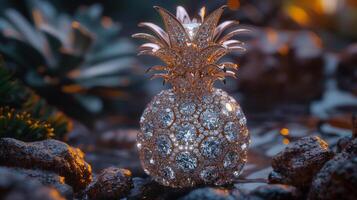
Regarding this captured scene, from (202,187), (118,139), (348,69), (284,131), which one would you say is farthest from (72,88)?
(348,69)

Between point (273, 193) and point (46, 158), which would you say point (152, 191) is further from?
point (273, 193)

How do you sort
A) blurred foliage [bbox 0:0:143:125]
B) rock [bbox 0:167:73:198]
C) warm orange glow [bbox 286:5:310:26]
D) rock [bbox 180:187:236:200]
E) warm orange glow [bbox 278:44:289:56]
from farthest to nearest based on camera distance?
warm orange glow [bbox 286:5:310:26], warm orange glow [bbox 278:44:289:56], blurred foliage [bbox 0:0:143:125], rock [bbox 0:167:73:198], rock [bbox 180:187:236:200]

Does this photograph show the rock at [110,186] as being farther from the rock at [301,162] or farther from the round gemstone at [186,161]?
the rock at [301,162]

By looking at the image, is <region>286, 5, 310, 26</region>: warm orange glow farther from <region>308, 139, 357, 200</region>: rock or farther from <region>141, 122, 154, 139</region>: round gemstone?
<region>308, 139, 357, 200</region>: rock

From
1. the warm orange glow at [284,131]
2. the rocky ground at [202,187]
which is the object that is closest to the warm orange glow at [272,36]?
the warm orange glow at [284,131]

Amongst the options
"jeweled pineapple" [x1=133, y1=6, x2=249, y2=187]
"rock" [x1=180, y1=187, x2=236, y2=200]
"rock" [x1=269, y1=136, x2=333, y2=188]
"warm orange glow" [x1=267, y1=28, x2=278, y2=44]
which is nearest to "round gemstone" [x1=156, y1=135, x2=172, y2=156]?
"jeweled pineapple" [x1=133, y1=6, x2=249, y2=187]

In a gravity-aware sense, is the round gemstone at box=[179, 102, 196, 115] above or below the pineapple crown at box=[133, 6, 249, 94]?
below
